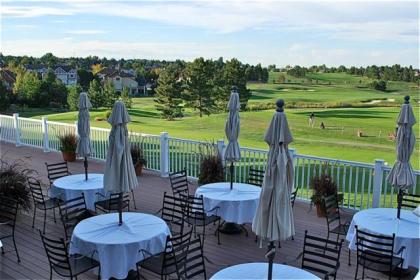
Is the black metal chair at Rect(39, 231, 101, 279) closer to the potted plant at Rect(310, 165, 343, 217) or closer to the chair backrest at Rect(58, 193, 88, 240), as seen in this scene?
the chair backrest at Rect(58, 193, 88, 240)

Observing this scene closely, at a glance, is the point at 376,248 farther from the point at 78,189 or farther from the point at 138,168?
the point at 138,168

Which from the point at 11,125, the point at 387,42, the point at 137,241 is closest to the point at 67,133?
the point at 11,125

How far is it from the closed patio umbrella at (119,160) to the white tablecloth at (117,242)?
299 millimetres

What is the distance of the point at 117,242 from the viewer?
5.15 m

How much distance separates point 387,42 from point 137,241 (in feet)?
122

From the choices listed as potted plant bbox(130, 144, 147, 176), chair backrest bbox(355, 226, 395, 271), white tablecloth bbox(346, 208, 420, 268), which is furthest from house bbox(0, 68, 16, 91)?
chair backrest bbox(355, 226, 395, 271)

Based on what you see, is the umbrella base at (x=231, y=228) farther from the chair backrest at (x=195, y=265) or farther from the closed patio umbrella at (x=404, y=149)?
the closed patio umbrella at (x=404, y=149)

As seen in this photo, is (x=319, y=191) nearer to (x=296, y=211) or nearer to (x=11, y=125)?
(x=296, y=211)

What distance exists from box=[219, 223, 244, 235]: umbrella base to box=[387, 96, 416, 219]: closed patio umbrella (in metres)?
2.72

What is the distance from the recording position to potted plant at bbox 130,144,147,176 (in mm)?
11148

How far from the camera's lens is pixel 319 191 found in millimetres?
8109

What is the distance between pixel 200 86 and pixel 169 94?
16.5ft

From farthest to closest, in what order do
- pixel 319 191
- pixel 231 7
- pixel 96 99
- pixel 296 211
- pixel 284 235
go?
1. pixel 96 99
2. pixel 231 7
3. pixel 296 211
4. pixel 319 191
5. pixel 284 235

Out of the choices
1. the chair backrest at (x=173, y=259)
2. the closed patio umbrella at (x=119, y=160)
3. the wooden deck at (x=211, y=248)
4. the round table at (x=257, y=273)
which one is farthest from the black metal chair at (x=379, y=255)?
the closed patio umbrella at (x=119, y=160)
